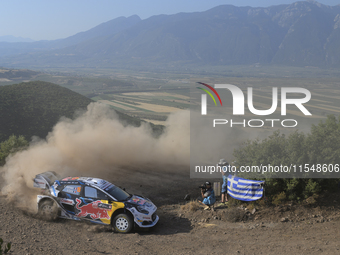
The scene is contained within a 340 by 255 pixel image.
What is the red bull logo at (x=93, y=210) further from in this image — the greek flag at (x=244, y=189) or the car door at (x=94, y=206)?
the greek flag at (x=244, y=189)

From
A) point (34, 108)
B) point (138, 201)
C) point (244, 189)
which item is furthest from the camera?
point (34, 108)

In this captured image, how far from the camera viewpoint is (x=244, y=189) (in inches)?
476

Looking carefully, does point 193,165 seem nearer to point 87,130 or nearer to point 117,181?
point 117,181

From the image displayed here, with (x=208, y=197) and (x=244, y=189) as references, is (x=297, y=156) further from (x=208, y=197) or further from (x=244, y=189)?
(x=208, y=197)

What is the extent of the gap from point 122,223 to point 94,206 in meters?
1.17

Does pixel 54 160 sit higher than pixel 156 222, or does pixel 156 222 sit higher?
pixel 54 160

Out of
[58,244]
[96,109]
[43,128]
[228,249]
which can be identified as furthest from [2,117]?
[228,249]

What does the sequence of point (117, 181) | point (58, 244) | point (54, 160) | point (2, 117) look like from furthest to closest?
point (2, 117), point (117, 181), point (54, 160), point (58, 244)

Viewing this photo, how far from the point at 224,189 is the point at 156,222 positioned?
12.0ft

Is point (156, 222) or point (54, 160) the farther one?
point (54, 160)

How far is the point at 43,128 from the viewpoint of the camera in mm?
39031

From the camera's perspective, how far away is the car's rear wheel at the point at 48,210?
415 inches

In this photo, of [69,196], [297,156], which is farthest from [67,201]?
[297,156]

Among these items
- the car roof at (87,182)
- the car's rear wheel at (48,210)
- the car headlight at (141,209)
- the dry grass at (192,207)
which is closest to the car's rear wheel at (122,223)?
the car headlight at (141,209)
